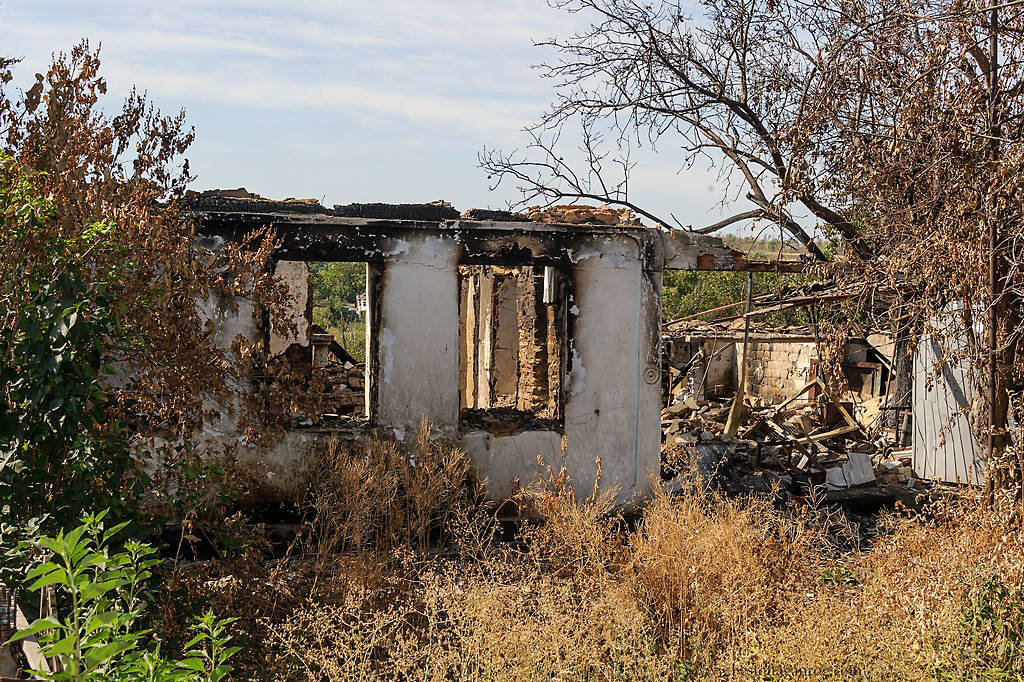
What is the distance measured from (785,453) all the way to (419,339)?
6130 millimetres

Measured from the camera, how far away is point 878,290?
8523 mm

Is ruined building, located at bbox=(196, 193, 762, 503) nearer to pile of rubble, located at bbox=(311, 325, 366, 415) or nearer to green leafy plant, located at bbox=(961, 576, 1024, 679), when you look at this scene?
pile of rubble, located at bbox=(311, 325, 366, 415)

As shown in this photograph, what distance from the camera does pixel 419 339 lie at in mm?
9477

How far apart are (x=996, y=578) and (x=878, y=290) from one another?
3.68m

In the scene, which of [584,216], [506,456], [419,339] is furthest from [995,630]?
[584,216]

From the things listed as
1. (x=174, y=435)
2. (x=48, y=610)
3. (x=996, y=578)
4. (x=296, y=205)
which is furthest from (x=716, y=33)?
(x=48, y=610)

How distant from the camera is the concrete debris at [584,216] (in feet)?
33.9

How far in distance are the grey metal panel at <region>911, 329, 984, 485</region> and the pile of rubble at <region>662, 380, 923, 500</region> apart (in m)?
0.67

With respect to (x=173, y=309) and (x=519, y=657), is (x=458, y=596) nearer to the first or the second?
(x=519, y=657)

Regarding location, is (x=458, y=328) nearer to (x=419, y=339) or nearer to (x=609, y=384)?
(x=419, y=339)

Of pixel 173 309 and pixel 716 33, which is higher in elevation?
pixel 716 33

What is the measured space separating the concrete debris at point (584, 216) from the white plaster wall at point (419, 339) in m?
1.46

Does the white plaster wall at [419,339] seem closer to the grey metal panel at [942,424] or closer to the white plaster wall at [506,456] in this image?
the white plaster wall at [506,456]

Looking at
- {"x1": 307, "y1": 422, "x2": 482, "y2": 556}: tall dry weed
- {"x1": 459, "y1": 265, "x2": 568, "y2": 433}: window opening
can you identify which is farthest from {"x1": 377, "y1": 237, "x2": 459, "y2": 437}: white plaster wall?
{"x1": 459, "y1": 265, "x2": 568, "y2": 433}: window opening
